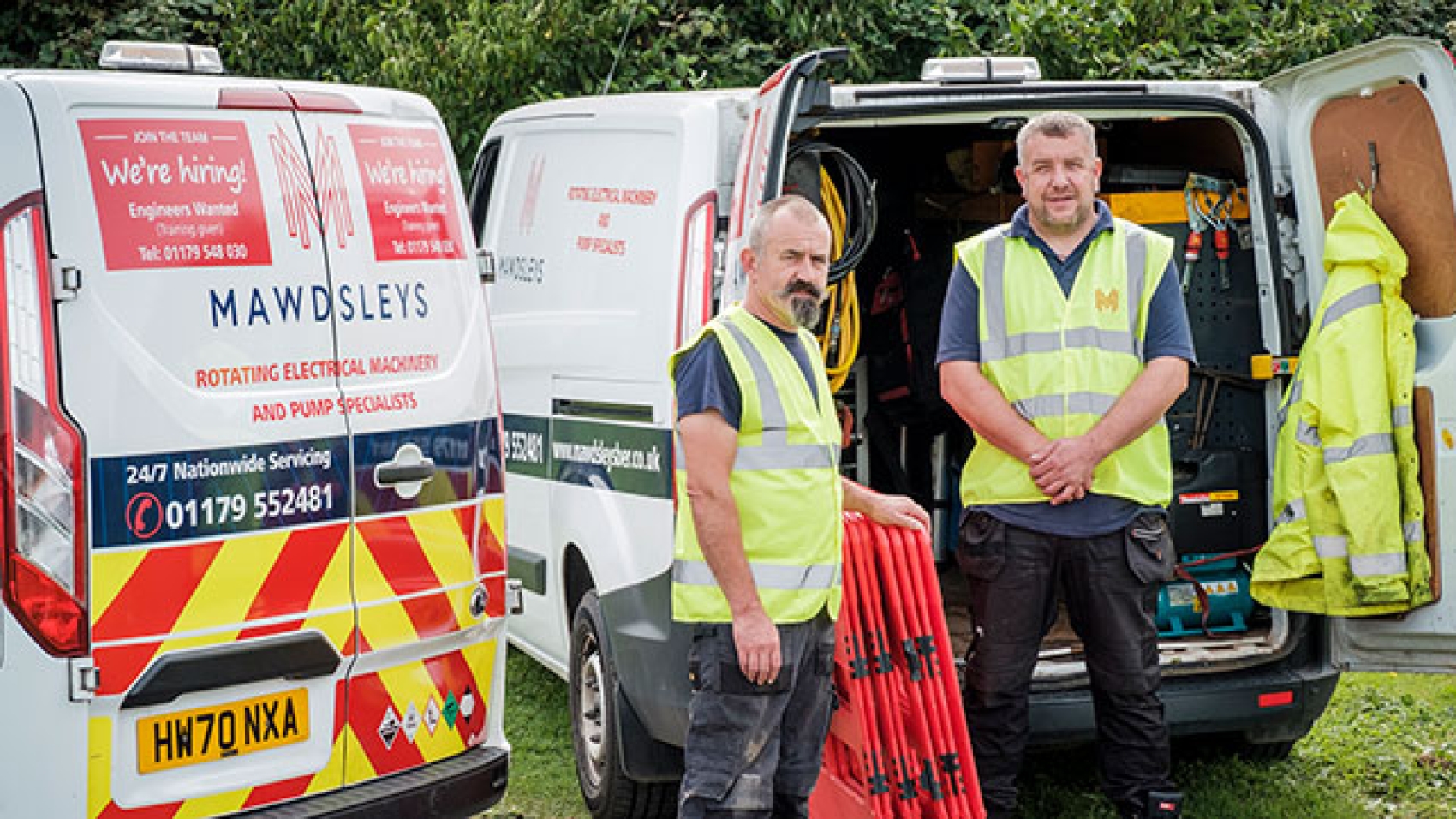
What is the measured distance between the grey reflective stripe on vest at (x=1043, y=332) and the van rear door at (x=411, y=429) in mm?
1341

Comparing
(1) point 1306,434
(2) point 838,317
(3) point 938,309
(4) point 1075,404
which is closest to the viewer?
(4) point 1075,404

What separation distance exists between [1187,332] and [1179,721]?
111 cm

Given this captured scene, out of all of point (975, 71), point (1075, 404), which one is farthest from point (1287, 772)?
point (975, 71)

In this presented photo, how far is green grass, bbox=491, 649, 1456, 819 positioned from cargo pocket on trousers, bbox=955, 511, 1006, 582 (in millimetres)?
1072

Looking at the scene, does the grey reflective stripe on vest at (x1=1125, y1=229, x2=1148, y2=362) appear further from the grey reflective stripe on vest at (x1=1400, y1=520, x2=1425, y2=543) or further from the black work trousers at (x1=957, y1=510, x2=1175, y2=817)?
the grey reflective stripe on vest at (x1=1400, y1=520, x2=1425, y2=543)

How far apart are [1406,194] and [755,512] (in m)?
2.19

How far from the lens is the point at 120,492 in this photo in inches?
152

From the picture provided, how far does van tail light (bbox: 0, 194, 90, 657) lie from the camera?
372 cm

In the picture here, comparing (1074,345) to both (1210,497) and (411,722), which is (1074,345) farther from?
(411,722)

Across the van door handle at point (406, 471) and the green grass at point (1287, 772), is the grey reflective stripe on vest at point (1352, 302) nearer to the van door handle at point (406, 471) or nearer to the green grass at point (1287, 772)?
the green grass at point (1287, 772)

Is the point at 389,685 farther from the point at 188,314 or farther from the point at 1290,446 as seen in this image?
the point at 1290,446

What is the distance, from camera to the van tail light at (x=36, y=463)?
12.2ft

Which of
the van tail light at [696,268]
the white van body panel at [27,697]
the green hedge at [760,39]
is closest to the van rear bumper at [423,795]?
the white van body panel at [27,697]

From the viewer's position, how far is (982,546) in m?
4.91
